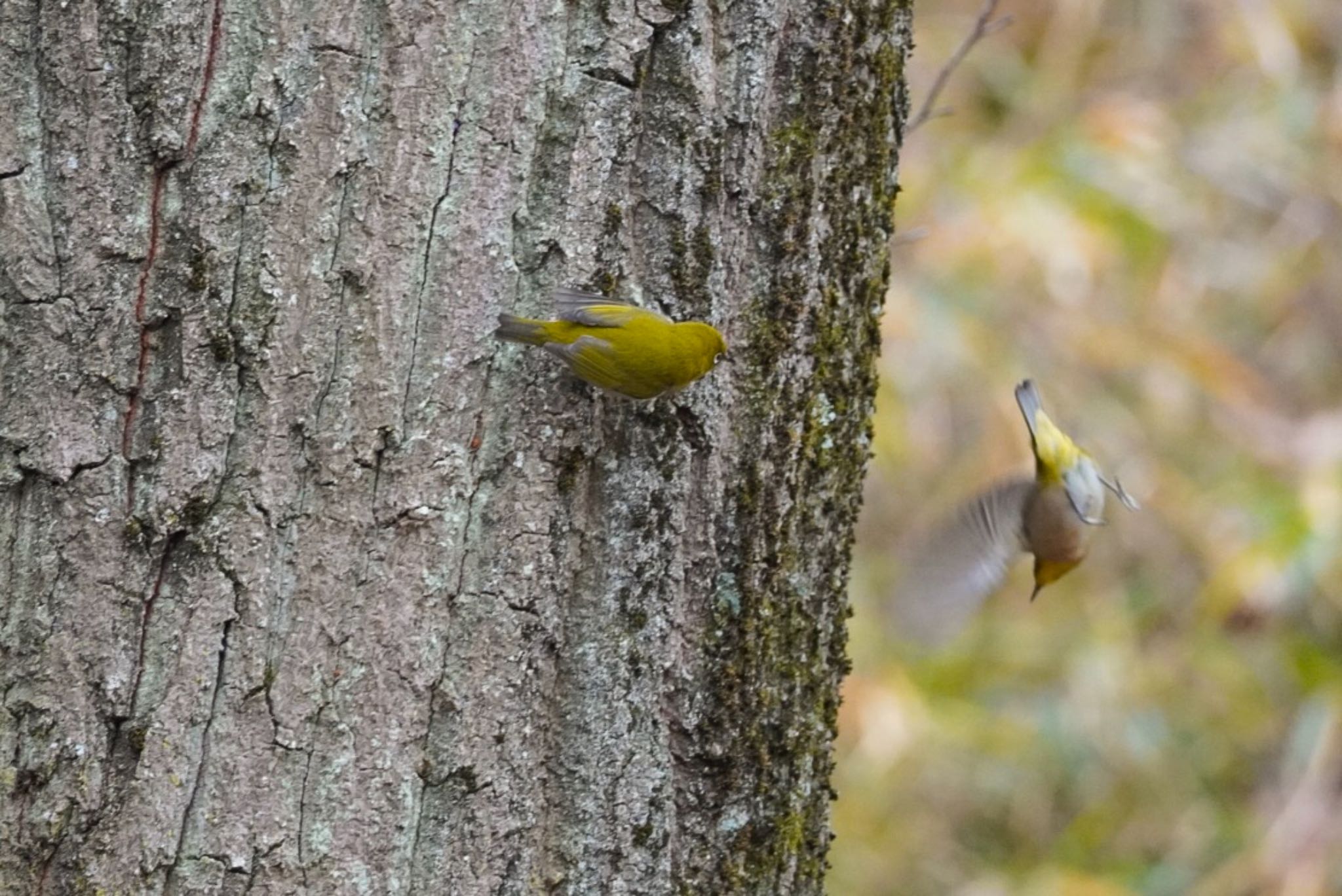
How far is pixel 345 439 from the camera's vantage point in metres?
1.36

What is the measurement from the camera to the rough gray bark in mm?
1331

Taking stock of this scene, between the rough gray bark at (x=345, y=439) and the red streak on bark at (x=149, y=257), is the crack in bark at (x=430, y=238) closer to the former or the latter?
the rough gray bark at (x=345, y=439)

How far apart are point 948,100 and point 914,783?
2495 mm

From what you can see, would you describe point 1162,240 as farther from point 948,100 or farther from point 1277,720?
point 1277,720

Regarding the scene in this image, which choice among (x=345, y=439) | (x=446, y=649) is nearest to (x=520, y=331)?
(x=345, y=439)

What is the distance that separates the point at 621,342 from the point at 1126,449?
3716 mm

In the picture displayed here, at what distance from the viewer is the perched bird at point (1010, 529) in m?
2.26

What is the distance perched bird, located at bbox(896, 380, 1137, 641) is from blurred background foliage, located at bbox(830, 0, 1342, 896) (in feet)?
5.29

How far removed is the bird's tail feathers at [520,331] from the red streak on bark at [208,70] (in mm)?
324

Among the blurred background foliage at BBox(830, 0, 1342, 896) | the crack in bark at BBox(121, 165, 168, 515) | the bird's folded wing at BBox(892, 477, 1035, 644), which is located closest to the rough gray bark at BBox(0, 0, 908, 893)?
the crack in bark at BBox(121, 165, 168, 515)

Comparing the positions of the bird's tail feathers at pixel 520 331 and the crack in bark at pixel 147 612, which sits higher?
the bird's tail feathers at pixel 520 331

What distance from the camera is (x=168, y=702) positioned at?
134 cm

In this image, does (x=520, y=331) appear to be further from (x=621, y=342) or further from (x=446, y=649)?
(x=446, y=649)

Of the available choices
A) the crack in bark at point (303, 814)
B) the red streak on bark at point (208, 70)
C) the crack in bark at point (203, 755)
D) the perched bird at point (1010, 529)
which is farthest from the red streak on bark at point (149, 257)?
the perched bird at point (1010, 529)
